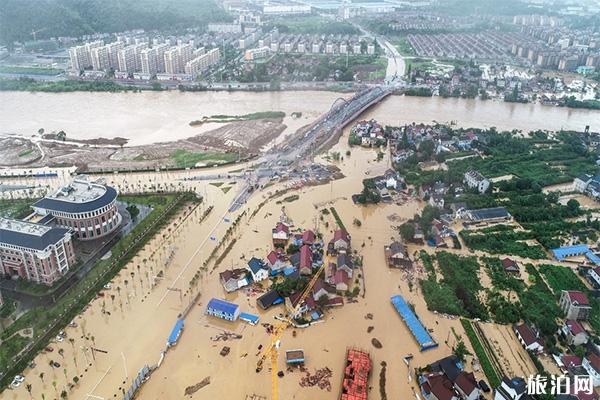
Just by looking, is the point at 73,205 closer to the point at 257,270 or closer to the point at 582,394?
the point at 257,270

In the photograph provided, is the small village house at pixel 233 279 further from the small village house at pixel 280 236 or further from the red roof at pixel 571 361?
the red roof at pixel 571 361

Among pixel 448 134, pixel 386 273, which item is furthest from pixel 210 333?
pixel 448 134

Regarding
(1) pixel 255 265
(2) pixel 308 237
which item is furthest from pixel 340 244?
(1) pixel 255 265

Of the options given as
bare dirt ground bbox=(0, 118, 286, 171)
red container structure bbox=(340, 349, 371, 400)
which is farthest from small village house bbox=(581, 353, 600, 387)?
bare dirt ground bbox=(0, 118, 286, 171)

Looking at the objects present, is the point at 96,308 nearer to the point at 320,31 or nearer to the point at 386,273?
the point at 386,273

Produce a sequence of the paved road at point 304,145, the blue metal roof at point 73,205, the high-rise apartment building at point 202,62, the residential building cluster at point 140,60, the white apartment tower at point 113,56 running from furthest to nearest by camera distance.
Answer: the white apartment tower at point 113,56 < the residential building cluster at point 140,60 < the high-rise apartment building at point 202,62 < the paved road at point 304,145 < the blue metal roof at point 73,205

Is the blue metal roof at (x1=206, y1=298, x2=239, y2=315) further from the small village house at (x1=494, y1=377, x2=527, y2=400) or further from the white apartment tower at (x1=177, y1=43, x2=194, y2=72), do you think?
the white apartment tower at (x1=177, y1=43, x2=194, y2=72)

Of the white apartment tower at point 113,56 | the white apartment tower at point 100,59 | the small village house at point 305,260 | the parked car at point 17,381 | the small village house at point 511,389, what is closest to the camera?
the small village house at point 511,389

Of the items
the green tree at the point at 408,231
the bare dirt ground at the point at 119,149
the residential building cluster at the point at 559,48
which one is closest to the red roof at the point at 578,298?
the green tree at the point at 408,231
